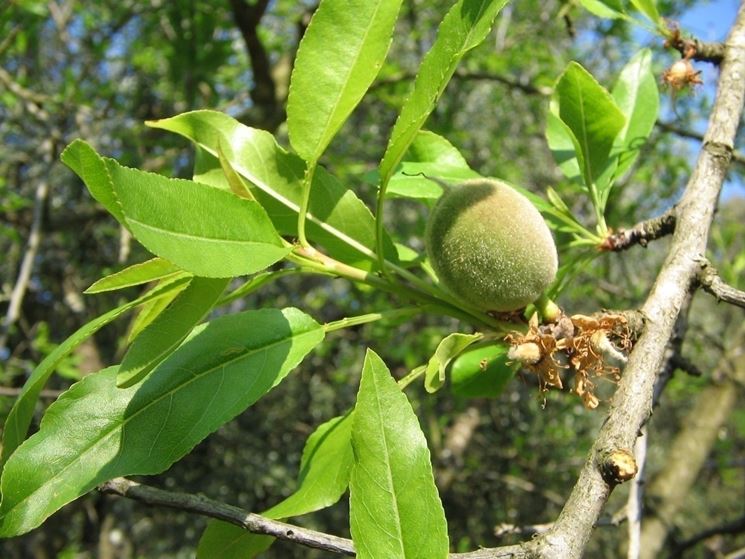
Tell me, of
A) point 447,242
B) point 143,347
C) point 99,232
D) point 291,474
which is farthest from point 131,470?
point 291,474

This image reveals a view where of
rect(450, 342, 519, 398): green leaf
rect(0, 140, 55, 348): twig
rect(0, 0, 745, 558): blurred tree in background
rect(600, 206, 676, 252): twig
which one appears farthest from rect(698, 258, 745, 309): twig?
rect(0, 140, 55, 348): twig

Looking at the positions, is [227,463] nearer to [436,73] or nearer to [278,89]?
[278,89]

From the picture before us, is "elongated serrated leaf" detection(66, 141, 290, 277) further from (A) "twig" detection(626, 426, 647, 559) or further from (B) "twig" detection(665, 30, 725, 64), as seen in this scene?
(B) "twig" detection(665, 30, 725, 64)

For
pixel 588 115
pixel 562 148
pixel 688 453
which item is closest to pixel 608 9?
pixel 562 148

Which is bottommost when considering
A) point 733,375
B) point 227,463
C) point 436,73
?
point 227,463

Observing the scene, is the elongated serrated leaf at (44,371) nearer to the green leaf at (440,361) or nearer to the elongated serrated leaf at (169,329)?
the elongated serrated leaf at (169,329)

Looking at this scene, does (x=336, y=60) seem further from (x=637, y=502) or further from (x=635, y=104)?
(x=637, y=502)

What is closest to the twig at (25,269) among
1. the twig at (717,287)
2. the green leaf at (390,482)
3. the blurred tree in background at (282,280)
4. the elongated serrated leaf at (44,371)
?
the blurred tree in background at (282,280)
